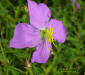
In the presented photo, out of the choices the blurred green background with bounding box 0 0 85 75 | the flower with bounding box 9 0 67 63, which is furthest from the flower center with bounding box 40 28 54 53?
the blurred green background with bounding box 0 0 85 75

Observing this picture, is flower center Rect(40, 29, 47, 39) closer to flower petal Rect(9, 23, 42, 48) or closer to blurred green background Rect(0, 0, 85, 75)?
flower petal Rect(9, 23, 42, 48)

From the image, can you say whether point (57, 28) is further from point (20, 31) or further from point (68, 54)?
point (68, 54)

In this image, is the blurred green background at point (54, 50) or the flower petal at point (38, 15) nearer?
the flower petal at point (38, 15)

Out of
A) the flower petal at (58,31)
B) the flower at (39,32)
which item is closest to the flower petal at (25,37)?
the flower at (39,32)

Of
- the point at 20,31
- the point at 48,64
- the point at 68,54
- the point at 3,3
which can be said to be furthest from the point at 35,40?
the point at 3,3

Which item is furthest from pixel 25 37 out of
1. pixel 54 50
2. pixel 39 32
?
pixel 54 50

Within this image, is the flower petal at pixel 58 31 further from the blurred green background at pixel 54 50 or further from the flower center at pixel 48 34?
the blurred green background at pixel 54 50

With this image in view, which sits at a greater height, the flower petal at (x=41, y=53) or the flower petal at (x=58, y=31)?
the flower petal at (x=58, y=31)
